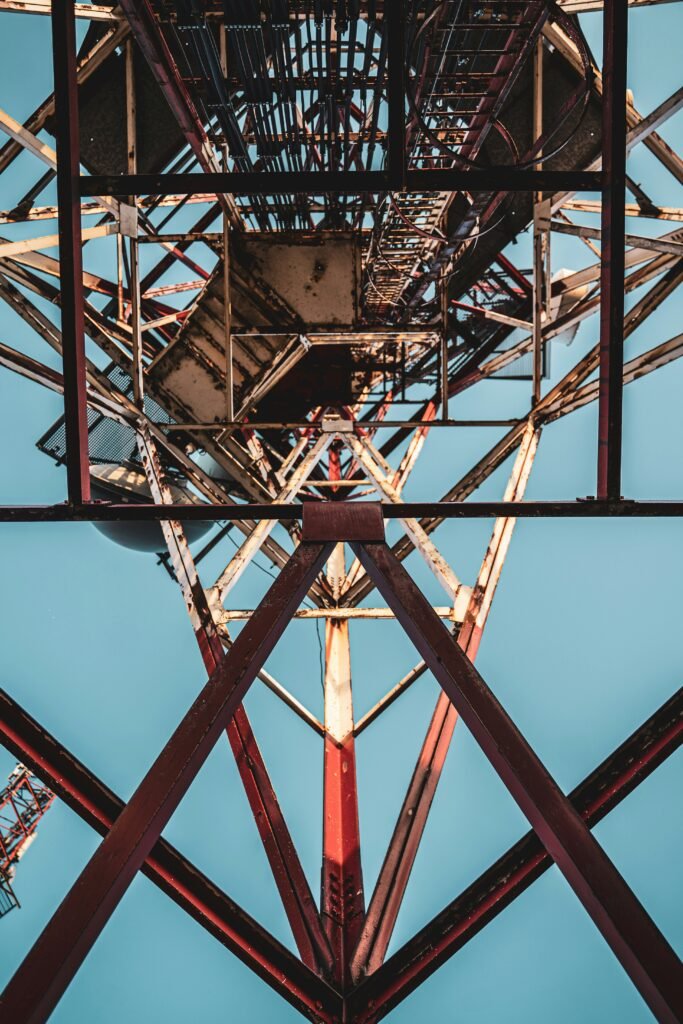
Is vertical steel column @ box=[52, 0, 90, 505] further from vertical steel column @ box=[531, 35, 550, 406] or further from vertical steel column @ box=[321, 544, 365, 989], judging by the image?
vertical steel column @ box=[531, 35, 550, 406]

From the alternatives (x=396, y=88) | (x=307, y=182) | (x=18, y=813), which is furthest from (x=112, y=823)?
(x=18, y=813)

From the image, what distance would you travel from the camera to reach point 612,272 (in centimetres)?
455

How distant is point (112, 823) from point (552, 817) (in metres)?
2.39

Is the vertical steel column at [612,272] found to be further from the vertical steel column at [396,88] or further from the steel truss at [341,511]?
the vertical steel column at [396,88]

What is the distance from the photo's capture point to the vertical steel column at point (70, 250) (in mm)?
4207

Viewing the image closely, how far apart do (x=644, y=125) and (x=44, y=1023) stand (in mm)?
7608

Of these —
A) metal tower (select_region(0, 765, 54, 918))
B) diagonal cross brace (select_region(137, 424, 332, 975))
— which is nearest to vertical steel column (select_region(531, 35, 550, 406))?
diagonal cross brace (select_region(137, 424, 332, 975))

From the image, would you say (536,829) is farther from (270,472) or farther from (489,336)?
(489,336)

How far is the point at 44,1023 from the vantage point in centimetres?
292

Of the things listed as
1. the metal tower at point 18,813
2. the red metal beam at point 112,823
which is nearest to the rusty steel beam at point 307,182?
the red metal beam at point 112,823

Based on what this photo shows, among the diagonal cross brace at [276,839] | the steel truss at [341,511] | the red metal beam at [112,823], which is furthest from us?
the diagonal cross brace at [276,839]

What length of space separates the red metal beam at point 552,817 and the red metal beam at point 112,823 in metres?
1.77

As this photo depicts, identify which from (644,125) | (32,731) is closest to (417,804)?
(32,731)

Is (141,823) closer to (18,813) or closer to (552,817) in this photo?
(552,817)
